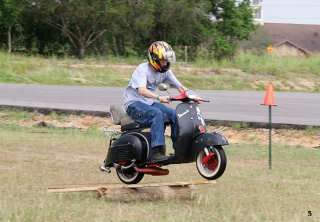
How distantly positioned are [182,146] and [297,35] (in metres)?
75.0

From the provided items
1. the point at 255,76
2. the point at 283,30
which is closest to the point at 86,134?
the point at 255,76

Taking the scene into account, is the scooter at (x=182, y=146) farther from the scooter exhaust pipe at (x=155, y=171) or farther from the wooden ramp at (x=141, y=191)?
the wooden ramp at (x=141, y=191)

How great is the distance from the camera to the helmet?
7.58 metres

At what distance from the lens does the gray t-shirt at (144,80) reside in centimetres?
771

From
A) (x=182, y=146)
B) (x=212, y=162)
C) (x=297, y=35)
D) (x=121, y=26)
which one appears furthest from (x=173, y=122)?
(x=297, y=35)

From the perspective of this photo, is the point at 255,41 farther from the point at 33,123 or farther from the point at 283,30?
the point at 33,123

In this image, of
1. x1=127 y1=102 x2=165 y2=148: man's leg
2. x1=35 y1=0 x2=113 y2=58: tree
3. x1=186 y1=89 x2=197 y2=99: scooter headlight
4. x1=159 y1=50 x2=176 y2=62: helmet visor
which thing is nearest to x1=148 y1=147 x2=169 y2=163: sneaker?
x1=127 y1=102 x2=165 y2=148: man's leg

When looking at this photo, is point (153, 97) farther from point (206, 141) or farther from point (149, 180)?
point (149, 180)

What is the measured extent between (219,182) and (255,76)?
1866cm

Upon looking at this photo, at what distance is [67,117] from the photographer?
51.2ft

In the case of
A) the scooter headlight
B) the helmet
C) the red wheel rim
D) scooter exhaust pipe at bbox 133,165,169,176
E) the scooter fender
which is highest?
the helmet

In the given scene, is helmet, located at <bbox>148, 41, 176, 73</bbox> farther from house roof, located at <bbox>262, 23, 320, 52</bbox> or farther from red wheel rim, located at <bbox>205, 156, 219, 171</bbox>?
house roof, located at <bbox>262, 23, 320, 52</bbox>

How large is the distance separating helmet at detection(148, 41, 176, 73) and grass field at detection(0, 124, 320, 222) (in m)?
1.74

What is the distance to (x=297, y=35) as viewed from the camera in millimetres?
79312
